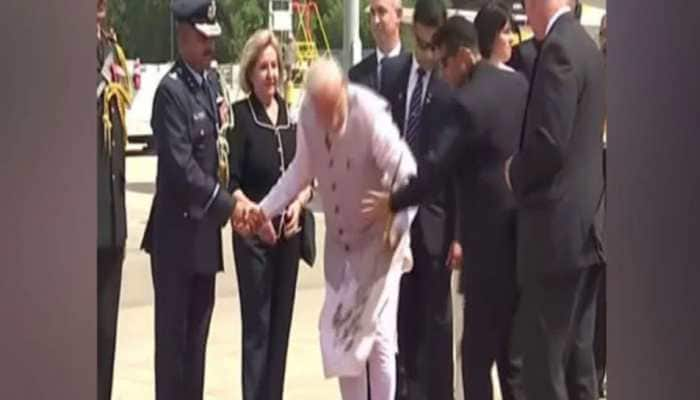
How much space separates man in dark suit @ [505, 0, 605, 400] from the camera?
233 inches

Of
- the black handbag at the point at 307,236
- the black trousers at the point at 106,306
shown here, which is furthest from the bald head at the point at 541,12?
the black trousers at the point at 106,306

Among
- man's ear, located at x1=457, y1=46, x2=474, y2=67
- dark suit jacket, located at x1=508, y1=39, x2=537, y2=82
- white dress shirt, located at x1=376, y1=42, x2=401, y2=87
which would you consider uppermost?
man's ear, located at x1=457, y1=46, x2=474, y2=67

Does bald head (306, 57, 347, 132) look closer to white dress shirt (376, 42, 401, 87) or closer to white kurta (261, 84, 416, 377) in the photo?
white kurta (261, 84, 416, 377)

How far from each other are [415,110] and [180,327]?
4.50 ft

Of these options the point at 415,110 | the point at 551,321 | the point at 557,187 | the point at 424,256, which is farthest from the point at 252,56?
the point at 551,321

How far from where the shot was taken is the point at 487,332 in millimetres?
6535

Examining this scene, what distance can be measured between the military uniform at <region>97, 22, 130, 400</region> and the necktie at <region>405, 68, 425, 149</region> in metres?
1.22

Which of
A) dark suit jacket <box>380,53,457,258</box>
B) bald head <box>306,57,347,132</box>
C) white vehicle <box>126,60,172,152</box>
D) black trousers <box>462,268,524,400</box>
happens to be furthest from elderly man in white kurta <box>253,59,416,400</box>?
white vehicle <box>126,60,172,152</box>

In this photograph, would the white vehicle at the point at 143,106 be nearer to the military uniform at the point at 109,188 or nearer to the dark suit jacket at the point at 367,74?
the dark suit jacket at the point at 367,74

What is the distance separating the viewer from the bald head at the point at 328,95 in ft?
21.0

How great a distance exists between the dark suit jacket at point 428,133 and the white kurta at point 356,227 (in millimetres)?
389

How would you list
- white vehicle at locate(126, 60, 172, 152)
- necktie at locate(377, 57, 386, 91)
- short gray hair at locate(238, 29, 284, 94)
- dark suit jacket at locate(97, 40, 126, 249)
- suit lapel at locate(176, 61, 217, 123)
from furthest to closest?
white vehicle at locate(126, 60, 172, 152) < necktie at locate(377, 57, 386, 91) < short gray hair at locate(238, 29, 284, 94) < suit lapel at locate(176, 61, 217, 123) < dark suit jacket at locate(97, 40, 126, 249)

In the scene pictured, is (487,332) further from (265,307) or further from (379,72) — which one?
(379,72)
